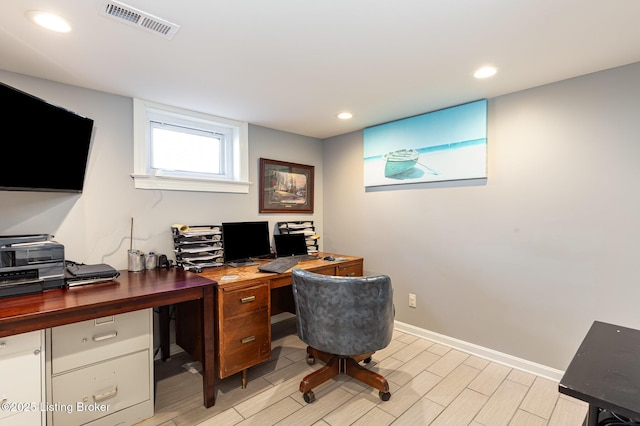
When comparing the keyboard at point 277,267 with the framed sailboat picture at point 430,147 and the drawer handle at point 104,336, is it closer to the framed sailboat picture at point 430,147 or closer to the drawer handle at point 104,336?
the drawer handle at point 104,336

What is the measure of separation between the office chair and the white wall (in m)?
1.35

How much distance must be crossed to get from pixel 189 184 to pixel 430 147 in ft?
7.42

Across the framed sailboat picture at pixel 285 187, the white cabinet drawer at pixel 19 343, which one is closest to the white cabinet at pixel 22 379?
the white cabinet drawer at pixel 19 343

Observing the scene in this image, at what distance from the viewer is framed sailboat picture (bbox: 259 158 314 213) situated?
3.26 metres

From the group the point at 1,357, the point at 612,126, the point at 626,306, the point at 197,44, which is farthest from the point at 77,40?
the point at 626,306

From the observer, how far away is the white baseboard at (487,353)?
7.36 feet

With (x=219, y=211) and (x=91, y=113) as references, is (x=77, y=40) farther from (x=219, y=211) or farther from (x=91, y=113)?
(x=219, y=211)

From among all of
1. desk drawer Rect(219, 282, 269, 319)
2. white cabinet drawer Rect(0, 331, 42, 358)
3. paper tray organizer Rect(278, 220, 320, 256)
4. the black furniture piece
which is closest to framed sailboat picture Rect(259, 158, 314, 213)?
paper tray organizer Rect(278, 220, 320, 256)

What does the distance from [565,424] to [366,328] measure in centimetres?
128

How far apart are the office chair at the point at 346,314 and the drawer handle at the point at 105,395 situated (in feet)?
3.63

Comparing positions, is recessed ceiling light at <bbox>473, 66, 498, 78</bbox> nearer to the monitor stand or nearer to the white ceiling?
the white ceiling

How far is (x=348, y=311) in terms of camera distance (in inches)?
72.9

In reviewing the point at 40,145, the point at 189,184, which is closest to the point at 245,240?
the point at 189,184

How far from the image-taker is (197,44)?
5.44ft
